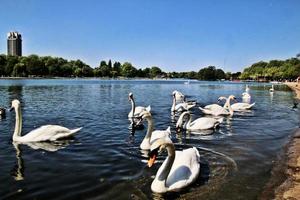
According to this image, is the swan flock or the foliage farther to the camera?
the foliage

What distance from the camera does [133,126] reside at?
17.9 metres

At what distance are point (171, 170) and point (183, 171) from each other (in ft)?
1.06

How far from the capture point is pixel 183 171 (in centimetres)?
886

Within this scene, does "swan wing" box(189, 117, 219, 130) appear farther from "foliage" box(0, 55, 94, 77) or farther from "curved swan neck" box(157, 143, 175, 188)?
"foliage" box(0, 55, 94, 77)

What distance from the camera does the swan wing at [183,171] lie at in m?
8.49

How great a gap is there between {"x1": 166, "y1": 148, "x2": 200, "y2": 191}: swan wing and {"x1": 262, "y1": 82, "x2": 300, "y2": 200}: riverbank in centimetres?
183

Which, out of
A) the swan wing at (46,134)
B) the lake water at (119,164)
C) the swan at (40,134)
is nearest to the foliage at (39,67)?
the lake water at (119,164)

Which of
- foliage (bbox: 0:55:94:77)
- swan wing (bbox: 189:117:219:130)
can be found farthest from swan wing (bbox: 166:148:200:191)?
foliage (bbox: 0:55:94:77)

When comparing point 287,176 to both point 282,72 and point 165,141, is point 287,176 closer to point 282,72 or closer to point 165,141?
point 165,141

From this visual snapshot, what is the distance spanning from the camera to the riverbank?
27.0 ft

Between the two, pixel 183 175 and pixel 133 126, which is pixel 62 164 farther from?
pixel 133 126

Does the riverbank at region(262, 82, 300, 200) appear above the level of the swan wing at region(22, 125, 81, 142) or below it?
below

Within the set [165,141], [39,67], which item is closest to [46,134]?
[165,141]

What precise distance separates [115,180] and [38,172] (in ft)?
7.73
